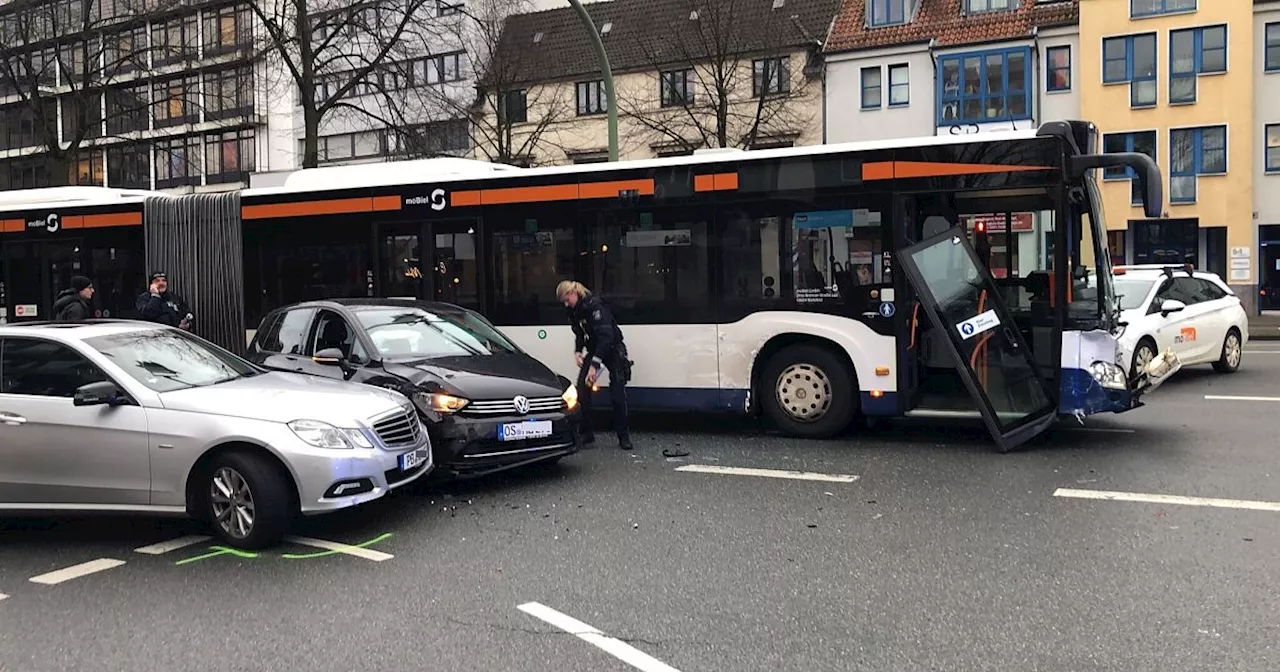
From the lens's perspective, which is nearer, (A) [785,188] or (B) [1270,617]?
(B) [1270,617]

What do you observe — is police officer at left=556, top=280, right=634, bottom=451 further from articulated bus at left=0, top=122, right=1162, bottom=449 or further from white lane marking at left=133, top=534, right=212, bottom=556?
white lane marking at left=133, top=534, right=212, bottom=556

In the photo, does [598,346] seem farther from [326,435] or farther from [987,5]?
[987,5]

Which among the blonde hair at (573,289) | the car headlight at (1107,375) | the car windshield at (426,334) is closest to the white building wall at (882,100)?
the blonde hair at (573,289)

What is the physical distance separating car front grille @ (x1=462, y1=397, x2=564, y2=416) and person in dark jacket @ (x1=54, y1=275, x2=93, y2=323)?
6945 millimetres

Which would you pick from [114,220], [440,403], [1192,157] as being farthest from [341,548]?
[1192,157]

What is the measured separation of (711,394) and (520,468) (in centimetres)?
231

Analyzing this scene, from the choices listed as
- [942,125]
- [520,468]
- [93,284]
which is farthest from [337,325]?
[942,125]

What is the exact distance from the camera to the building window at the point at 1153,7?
3472 cm

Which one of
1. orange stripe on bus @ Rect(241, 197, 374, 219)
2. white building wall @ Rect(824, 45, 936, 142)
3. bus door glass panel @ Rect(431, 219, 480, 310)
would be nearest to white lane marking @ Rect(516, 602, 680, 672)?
bus door glass panel @ Rect(431, 219, 480, 310)

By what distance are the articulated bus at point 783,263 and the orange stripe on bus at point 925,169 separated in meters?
0.02

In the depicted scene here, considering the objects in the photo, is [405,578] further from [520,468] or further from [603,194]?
[603,194]

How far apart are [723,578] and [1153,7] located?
3557cm

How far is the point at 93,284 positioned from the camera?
1443cm

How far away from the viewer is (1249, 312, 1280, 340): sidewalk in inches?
978
